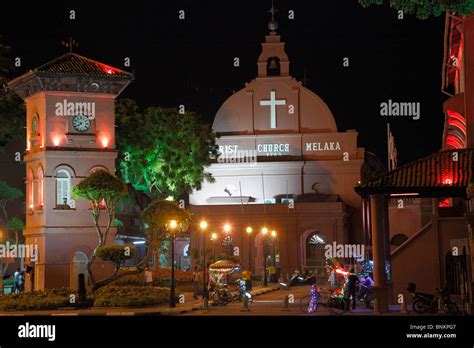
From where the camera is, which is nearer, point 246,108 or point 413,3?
point 413,3

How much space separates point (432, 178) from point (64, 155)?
72.6 feet

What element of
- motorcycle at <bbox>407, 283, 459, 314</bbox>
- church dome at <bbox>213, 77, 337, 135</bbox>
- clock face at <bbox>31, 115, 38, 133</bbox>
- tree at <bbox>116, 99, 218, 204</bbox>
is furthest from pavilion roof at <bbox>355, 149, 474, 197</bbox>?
church dome at <bbox>213, 77, 337, 135</bbox>

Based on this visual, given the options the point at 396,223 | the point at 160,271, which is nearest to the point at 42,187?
the point at 160,271

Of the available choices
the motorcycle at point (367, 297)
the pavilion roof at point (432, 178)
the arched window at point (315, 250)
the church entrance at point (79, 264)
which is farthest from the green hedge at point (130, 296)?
the arched window at point (315, 250)

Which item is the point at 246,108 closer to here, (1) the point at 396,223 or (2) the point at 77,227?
(1) the point at 396,223

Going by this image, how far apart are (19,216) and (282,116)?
72.6ft

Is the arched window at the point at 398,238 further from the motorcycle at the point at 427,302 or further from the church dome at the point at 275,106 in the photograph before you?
the motorcycle at the point at 427,302

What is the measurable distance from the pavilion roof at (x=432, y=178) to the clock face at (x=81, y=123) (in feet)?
65.8

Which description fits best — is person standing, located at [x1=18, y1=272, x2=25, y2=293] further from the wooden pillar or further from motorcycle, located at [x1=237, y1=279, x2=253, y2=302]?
the wooden pillar

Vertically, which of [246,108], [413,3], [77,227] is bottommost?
[77,227]

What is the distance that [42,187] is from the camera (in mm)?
51406

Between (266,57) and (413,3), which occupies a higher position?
(266,57)

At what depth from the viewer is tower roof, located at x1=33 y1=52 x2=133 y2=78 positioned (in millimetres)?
51656
